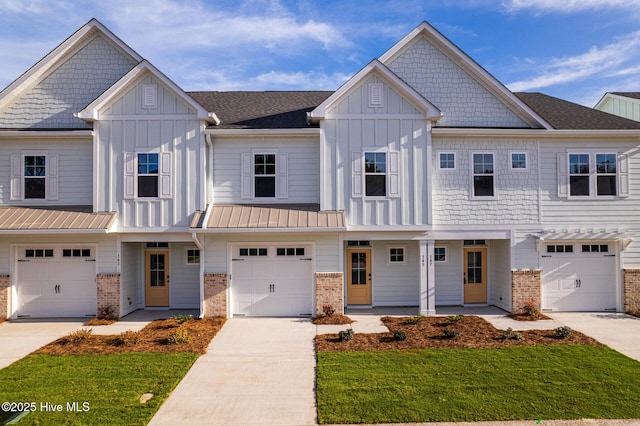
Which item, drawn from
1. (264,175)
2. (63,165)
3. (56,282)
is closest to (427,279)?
(264,175)

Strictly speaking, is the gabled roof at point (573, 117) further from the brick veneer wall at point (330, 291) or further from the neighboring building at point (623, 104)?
the brick veneer wall at point (330, 291)

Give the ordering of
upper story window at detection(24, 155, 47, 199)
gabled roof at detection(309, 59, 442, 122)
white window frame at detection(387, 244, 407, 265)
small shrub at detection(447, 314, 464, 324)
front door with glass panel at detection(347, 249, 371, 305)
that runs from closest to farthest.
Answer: small shrub at detection(447, 314, 464, 324)
gabled roof at detection(309, 59, 442, 122)
upper story window at detection(24, 155, 47, 199)
front door with glass panel at detection(347, 249, 371, 305)
white window frame at detection(387, 244, 407, 265)

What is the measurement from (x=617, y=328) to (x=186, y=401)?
12014mm

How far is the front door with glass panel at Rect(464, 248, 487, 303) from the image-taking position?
15672 mm

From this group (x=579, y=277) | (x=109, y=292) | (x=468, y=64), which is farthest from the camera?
(x=579, y=277)

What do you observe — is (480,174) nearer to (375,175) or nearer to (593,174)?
(375,175)

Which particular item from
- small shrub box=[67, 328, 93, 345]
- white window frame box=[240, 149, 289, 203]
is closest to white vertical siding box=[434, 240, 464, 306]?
white window frame box=[240, 149, 289, 203]

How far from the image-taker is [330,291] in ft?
44.5

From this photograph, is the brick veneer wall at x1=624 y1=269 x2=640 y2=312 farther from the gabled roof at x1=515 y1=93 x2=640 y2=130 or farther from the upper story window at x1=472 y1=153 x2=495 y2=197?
the upper story window at x1=472 y1=153 x2=495 y2=197

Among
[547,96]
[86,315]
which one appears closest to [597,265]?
[547,96]

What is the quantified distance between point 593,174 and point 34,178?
18882 mm

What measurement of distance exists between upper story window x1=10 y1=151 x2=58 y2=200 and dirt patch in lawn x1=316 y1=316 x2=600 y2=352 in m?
10.2

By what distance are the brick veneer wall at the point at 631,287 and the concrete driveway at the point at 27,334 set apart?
1782cm

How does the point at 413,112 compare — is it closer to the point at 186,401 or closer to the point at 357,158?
the point at 357,158
